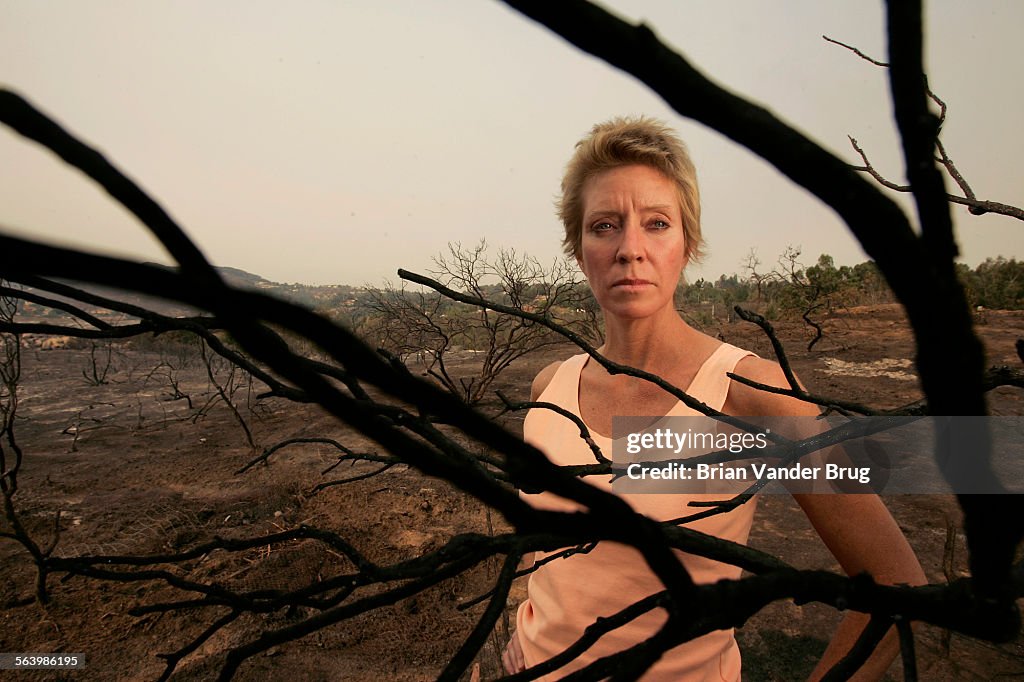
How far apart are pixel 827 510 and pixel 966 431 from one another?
121 cm

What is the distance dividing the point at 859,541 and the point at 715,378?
54 centimetres

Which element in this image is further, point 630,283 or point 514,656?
point 514,656

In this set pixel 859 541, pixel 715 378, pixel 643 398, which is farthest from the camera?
pixel 643 398

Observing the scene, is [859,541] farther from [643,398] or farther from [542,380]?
[542,380]

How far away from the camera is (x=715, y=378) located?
57.7 inches

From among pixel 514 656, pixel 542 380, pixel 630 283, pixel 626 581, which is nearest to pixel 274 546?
pixel 514 656

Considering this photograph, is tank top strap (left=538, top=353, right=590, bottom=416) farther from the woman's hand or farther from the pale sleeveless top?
the woman's hand

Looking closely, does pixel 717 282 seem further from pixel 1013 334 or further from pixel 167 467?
pixel 167 467

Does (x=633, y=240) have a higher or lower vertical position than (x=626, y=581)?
higher

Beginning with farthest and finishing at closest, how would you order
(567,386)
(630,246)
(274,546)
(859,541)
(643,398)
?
(274,546) → (567,386) → (643,398) → (630,246) → (859,541)

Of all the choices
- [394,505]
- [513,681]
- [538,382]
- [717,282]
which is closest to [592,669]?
[513,681]

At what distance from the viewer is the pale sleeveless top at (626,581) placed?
1.41 m

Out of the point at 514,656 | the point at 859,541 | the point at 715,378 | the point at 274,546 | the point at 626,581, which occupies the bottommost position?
the point at 274,546

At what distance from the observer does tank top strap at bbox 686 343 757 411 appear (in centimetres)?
143
